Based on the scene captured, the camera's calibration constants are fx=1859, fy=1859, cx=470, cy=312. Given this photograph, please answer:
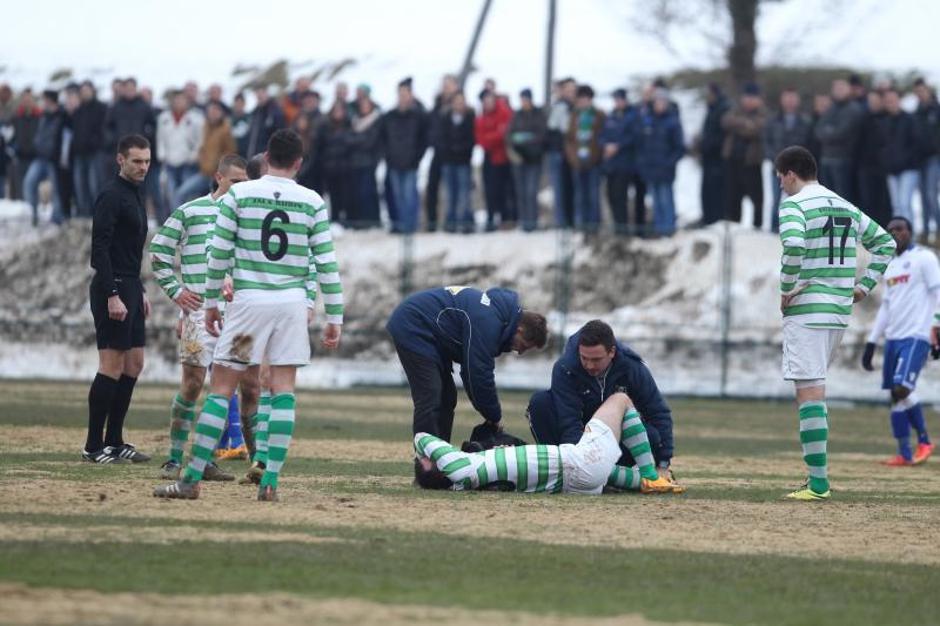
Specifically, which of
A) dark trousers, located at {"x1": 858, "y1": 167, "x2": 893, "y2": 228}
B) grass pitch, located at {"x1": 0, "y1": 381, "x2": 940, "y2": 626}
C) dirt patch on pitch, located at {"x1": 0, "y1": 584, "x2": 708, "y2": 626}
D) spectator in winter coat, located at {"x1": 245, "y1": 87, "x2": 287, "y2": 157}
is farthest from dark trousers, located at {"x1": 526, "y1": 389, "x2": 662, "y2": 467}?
spectator in winter coat, located at {"x1": 245, "y1": 87, "x2": 287, "y2": 157}

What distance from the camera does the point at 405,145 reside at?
103 ft

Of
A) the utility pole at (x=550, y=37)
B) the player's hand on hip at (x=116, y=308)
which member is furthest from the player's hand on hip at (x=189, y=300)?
the utility pole at (x=550, y=37)

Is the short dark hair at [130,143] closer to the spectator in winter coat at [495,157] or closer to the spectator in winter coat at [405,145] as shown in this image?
the spectator in winter coat at [405,145]

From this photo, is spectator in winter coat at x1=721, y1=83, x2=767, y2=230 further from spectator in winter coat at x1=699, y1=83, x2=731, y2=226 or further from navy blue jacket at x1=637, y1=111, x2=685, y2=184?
navy blue jacket at x1=637, y1=111, x2=685, y2=184

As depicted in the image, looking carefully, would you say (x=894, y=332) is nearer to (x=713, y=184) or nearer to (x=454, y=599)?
(x=454, y=599)

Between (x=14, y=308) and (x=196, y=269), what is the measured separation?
1982 centimetres

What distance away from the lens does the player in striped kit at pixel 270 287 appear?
11.4 m

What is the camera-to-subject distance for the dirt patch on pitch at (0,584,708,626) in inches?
295

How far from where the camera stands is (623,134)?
1190 inches

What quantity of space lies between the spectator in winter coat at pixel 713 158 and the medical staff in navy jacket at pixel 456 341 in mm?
18036

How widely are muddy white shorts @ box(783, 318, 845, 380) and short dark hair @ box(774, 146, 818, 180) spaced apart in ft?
3.39

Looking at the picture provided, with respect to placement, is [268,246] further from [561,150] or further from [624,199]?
[624,199]

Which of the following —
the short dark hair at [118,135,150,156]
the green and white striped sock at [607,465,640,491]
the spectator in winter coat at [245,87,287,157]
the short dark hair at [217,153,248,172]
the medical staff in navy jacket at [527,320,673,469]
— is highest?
the spectator in winter coat at [245,87,287,157]

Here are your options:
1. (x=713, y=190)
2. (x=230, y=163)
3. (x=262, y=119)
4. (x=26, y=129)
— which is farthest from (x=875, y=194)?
(x=230, y=163)
